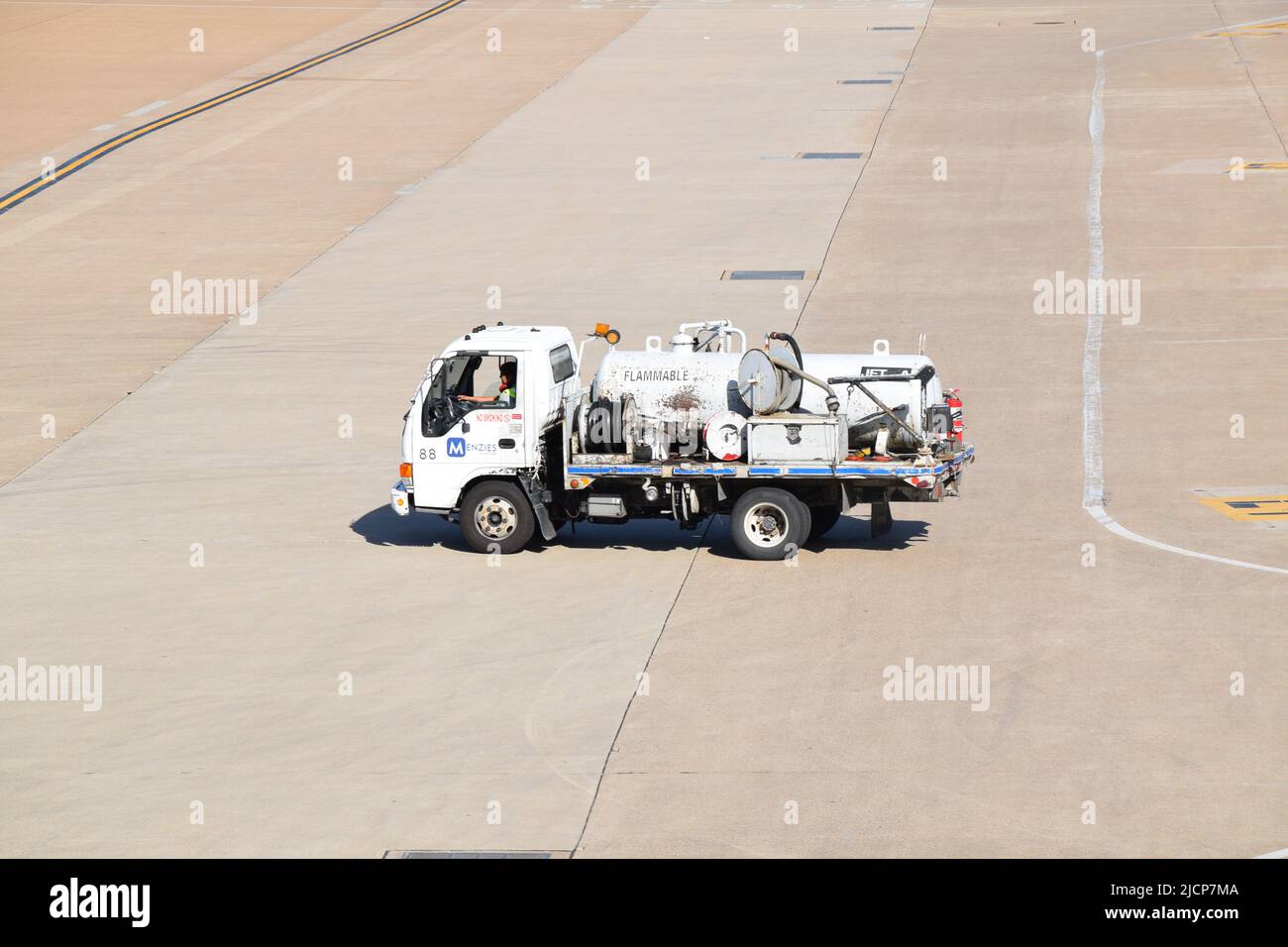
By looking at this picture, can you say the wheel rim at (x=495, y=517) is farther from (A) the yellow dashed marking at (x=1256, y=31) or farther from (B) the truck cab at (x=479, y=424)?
(A) the yellow dashed marking at (x=1256, y=31)

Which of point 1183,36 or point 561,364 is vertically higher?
point 1183,36

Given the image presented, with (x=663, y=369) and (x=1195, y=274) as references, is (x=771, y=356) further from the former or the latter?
(x=1195, y=274)

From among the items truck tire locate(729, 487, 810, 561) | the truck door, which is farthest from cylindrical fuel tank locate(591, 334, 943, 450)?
the truck door

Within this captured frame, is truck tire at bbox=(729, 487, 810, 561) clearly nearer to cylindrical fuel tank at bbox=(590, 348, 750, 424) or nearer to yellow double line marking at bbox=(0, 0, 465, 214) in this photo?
cylindrical fuel tank at bbox=(590, 348, 750, 424)

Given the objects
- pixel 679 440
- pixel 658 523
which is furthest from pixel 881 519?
pixel 658 523

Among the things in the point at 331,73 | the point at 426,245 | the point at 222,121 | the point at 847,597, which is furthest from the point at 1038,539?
the point at 331,73

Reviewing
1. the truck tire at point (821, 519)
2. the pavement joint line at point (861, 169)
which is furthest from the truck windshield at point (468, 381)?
the pavement joint line at point (861, 169)

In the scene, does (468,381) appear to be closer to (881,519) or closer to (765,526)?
(765,526)

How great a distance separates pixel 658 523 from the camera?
996 inches

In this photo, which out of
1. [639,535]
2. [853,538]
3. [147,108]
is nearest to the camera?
[853,538]

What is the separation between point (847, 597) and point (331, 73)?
41547mm

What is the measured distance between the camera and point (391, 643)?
65.4 feet

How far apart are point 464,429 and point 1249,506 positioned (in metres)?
10.9

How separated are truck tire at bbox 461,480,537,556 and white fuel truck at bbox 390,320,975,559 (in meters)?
0.02
